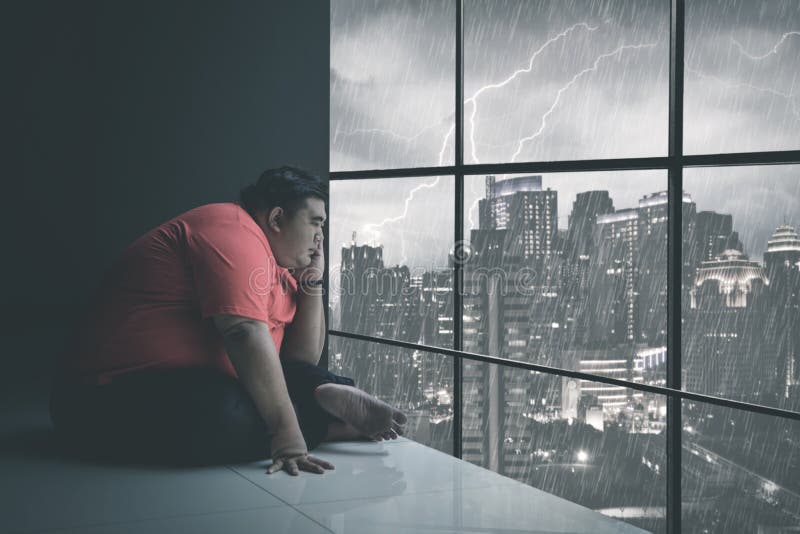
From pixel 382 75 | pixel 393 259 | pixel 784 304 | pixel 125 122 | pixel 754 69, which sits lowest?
pixel 784 304

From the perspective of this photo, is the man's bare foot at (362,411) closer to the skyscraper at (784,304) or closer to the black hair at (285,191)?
the black hair at (285,191)

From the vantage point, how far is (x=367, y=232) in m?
3.16

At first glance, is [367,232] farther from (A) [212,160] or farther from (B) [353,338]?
(A) [212,160]

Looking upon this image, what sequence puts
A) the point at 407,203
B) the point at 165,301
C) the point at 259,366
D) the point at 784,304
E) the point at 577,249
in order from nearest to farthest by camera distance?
the point at 259,366 → the point at 165,301 → the point at 784,304 → the point at 407,203 → the point at 577,249

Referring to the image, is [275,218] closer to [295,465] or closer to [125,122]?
[295,465]

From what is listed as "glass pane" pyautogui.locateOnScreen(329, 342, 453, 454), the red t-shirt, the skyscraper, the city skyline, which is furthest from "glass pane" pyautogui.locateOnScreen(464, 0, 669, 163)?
the red t-shirt

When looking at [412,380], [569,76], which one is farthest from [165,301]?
[569,76]

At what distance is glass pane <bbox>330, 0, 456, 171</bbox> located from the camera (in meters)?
3.19

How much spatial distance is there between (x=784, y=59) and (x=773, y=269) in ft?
11.2

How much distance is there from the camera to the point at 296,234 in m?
1.84

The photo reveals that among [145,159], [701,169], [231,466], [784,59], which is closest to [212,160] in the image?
[145,159]

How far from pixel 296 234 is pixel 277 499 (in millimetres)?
725

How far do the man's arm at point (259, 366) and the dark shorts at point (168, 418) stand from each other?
6 centimetres

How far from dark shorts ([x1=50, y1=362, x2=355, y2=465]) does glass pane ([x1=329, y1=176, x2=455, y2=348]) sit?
42.0 inches
